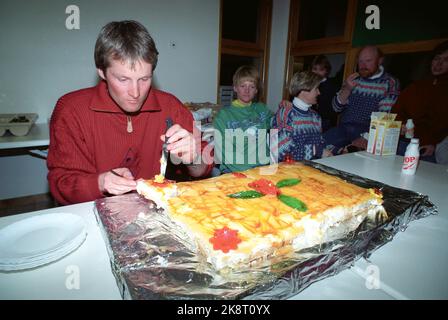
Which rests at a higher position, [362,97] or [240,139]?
[362,97]

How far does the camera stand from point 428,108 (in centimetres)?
323

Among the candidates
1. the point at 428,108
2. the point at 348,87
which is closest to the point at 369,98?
the point at 348,87

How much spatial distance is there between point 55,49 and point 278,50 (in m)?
3.87

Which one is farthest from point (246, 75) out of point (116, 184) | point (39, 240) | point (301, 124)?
point (39, 240)

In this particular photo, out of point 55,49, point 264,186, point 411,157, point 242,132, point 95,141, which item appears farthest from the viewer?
point 55,49

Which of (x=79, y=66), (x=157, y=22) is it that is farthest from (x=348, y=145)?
(x=79, y=66)

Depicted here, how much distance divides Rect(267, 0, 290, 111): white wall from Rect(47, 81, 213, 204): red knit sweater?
4.02m

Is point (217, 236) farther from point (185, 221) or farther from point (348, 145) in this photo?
point (348, 145)

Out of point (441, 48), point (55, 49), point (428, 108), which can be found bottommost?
point (428, 108)

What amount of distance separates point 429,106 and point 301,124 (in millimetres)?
1578

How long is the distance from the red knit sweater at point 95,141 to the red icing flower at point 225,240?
79 cm

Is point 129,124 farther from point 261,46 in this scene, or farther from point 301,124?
point 261,46

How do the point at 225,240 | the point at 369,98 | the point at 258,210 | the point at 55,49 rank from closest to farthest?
the point at 225,240, the point at 258,210, the point at 55,49, the point at 369,98

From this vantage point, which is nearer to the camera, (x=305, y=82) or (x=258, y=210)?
(x=258, y=210)
